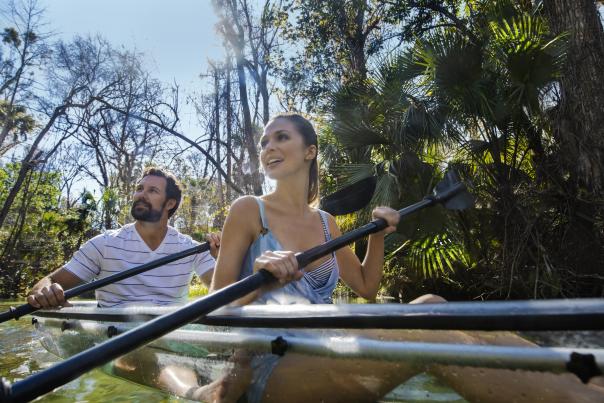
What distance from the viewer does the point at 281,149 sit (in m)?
2.28

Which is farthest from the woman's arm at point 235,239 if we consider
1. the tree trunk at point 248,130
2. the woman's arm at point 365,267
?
the tree trunk at point 248,130

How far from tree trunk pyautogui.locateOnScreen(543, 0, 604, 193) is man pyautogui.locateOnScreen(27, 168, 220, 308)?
4.75 metres

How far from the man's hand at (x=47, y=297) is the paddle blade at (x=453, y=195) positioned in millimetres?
2265

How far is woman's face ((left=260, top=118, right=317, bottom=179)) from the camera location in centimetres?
227

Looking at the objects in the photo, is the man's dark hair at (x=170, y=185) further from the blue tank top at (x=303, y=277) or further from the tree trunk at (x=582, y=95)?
the tree trunk at (x=582, y=95)

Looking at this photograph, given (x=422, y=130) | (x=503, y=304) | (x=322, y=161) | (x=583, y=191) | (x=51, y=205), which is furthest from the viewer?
(x=51, y=205)

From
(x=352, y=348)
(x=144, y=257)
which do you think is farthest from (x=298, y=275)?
(x=144, y=257)

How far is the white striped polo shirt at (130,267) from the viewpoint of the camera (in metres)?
3.20

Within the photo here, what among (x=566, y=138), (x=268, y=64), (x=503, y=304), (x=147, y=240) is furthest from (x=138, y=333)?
(x=268, y=64)

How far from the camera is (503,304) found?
3.20 feet

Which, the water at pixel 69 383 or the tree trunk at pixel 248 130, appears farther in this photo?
the tree trunk at pixel 248 130

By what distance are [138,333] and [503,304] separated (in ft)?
2.79

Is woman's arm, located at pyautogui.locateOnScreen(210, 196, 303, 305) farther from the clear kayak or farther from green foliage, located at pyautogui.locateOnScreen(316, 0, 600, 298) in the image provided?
green foliage, located at pyautogui.locateOnScreen(316, 0, 600, 298)

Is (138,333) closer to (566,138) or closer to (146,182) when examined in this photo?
(146,182)
